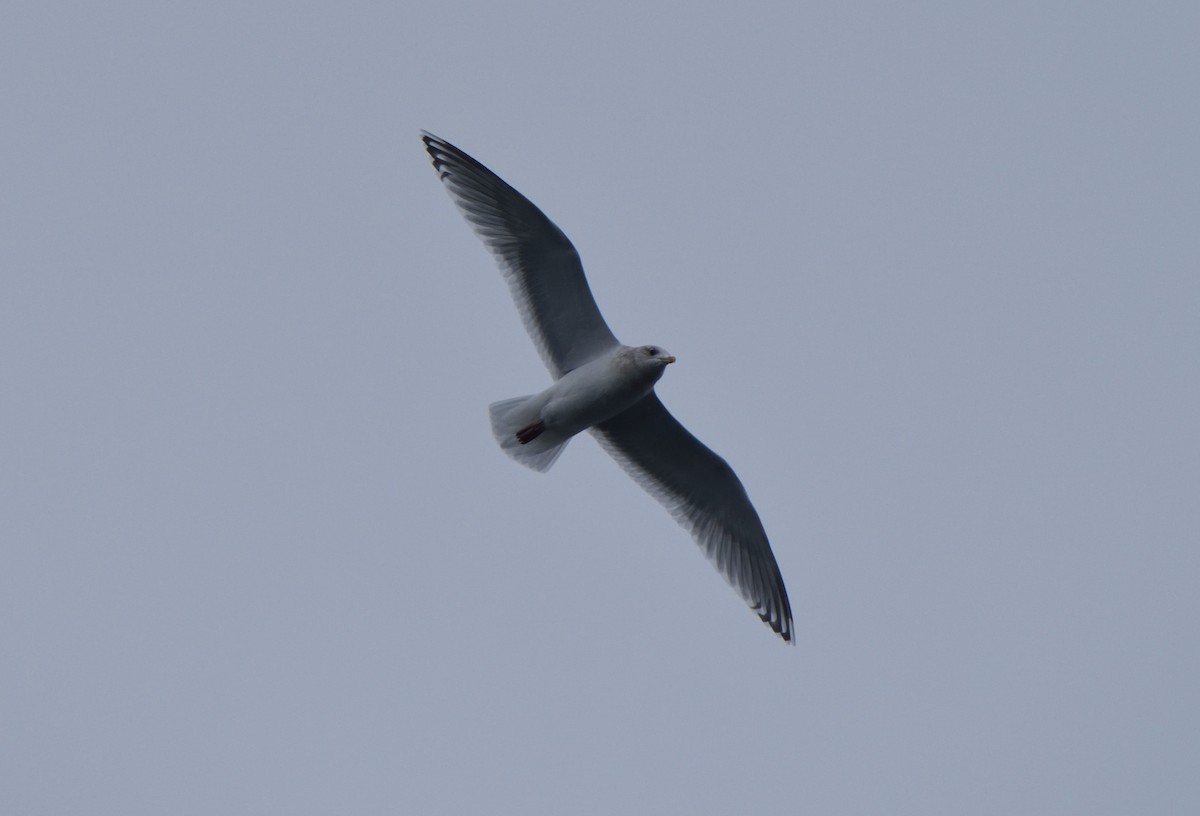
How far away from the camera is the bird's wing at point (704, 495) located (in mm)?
11141

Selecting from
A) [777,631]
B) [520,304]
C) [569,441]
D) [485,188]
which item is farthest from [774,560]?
[485,188]

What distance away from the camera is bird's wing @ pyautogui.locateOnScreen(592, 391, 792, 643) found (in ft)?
36.6

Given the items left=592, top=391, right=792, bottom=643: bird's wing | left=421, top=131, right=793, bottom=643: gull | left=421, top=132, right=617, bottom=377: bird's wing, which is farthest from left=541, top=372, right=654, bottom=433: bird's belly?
left=592, top=391, right=792, bottom=643: bird's wing

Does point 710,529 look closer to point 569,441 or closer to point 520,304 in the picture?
point 569,441

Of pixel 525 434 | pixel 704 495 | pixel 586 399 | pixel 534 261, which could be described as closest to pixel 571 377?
pixel 586 399

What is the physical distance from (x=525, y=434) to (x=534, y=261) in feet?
3.98

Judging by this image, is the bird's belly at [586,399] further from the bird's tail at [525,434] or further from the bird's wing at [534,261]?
the bird's wing at [534,261]

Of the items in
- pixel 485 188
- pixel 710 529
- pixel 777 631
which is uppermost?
pixel 485 188

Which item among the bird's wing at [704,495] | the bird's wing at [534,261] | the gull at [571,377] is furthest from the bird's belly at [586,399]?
the bird's wing at [704,495]

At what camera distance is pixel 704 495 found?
1152 cm

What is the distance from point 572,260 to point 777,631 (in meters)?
3.41

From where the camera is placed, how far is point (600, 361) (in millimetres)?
10422

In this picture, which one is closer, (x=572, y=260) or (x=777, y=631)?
(x=572, y=260)

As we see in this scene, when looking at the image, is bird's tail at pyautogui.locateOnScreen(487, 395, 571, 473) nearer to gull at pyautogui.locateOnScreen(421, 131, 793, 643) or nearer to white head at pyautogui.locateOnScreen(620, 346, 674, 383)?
gull at pyautogui.locateOnScreen(421, 131, 793, 643)
